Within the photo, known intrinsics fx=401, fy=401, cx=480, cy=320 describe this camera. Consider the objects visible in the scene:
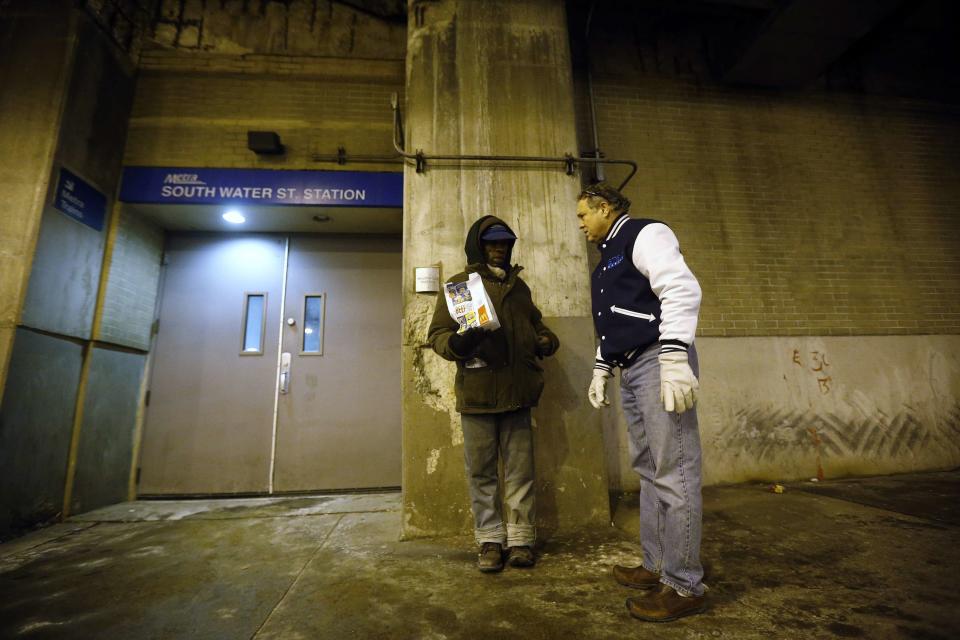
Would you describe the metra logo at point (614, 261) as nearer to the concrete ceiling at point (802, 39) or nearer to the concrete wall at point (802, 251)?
the concrete wall at point (802, 251)

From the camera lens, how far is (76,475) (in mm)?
3186

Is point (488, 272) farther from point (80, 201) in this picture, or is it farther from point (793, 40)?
point (793, 40)

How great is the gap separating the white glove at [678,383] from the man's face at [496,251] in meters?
1.10

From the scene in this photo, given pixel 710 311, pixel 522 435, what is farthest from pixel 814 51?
Answer: pixel 522 435

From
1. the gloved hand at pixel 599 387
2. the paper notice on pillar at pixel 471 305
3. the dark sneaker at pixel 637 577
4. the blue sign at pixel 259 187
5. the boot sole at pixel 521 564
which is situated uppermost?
the blue sign at pixel 259 187

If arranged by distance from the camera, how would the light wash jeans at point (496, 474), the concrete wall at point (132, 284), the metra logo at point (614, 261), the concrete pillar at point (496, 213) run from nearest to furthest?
1. the metra logo at point (614, 261)
2. the light wash jeans at point (496, 474)
3. the concrete pillar at point (496, 213)
4. the concrete wall at point (132, 284)

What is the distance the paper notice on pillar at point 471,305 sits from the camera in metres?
2.00

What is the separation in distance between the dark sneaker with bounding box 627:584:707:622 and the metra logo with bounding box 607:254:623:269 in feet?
4.27

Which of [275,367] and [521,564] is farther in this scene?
[275,367]

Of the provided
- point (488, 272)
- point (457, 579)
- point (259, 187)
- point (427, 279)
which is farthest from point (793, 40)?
point (457, 579)

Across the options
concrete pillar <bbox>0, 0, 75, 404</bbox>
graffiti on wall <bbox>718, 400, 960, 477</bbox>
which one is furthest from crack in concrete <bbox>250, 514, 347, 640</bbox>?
graffiti on wall <bbox>718, 400, 960, 477</bbox>

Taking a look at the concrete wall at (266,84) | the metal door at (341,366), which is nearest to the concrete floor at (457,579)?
the metal door at (341,366)

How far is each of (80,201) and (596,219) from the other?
4080mm

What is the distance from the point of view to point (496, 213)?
9.71 feet
